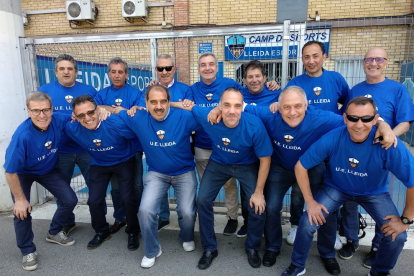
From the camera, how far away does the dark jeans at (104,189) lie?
11.3 feet

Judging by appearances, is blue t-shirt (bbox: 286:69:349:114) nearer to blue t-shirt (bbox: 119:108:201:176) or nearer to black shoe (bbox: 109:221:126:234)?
blue t-shirt (bbox: 119:108:201:176)

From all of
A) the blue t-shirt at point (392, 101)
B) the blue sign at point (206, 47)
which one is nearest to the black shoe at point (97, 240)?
the blue sign at point (206, 47)

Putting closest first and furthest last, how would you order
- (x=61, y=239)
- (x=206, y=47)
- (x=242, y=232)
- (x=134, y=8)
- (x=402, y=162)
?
(x=402, y=162) → (x=61, y=239) → (x=242, y=232) → (x=206, y=47) → (x=134, y=8)

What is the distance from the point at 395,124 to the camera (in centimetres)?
302

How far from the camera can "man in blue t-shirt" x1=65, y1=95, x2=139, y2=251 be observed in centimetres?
330

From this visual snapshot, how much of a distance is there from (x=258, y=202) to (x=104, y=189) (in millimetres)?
1906

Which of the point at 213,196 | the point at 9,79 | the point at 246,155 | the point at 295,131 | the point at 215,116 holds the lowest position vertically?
the point at 213,196

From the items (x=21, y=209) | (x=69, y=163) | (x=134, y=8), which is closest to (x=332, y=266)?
(x=21, y=209)

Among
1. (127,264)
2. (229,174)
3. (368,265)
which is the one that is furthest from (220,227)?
(368,265)

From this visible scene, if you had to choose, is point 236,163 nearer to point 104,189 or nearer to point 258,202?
point 258,202

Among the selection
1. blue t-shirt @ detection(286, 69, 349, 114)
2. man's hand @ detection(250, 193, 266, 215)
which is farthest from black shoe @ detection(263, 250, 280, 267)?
blue t-shirt @ detection(286, 69, 349, 114)

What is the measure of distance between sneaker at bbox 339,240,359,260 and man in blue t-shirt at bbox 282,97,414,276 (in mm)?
392

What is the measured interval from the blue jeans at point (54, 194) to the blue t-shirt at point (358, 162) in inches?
110

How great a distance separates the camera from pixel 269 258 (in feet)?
9.96
